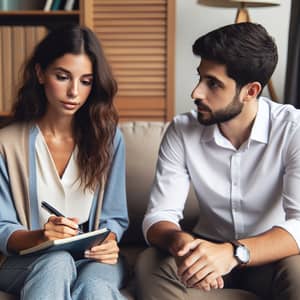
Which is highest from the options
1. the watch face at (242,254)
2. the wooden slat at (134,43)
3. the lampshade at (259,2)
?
the lampshade at (259,2)

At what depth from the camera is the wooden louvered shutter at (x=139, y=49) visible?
2.56 metres

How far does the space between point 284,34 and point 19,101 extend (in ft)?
5.13

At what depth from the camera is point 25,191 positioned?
164 cm

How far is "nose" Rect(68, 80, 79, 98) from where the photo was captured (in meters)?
1.62

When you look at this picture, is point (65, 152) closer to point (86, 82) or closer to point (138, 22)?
point (86, 82)

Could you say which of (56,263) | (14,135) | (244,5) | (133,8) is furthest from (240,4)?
(56,263)

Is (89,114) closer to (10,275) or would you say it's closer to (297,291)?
(10,275)

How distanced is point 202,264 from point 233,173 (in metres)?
0.36

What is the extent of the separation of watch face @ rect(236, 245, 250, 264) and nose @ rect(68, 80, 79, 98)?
60 centimetres

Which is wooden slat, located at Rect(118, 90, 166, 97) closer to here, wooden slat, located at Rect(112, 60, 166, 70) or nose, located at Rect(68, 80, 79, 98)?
Answer: wooden slat, located at Rect(112, 60, 166, 70)

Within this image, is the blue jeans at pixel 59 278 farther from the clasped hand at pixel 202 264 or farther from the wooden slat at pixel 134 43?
the wooden slat at pixel 134 43

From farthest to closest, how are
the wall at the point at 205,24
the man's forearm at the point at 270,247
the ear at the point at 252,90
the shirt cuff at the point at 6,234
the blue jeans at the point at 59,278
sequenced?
the wall at the point at 205,24 → the ear at the point at 252,90 → the shirt cuff at the point at 6,234 → the man's forearm at the point at 270,247 → the blue jeans at the point at 59,278

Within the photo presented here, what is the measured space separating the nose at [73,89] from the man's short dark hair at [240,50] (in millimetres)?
354

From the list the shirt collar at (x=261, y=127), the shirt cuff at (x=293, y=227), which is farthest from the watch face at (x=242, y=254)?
the shirt collar at (x=261, y=127)
